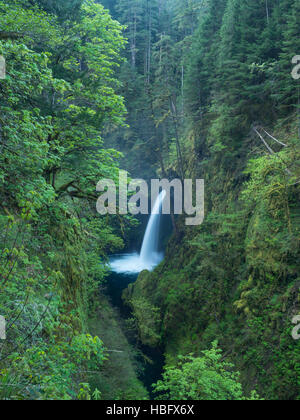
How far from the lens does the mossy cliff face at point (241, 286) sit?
7.18 meters

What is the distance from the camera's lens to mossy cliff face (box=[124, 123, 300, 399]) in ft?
23.5

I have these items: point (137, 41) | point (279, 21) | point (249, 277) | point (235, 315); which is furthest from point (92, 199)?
point (137, 41)

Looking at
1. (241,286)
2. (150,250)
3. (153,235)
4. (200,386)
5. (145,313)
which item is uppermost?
(153,235)

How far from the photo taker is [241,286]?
939 centimetres

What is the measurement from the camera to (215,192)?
1411 centimetres

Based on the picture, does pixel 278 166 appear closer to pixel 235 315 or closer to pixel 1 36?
pixel 235 315

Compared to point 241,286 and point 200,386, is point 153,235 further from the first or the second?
point 200,386

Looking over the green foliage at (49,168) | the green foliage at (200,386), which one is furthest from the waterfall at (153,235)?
the green foliage at (200,386)

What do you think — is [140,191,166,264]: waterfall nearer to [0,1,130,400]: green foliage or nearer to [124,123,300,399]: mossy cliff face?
[124,123,300,399]: mossy cliff face

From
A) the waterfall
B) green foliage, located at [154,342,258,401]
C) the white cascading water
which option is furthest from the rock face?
green foliage, located at [154,342,258,401]

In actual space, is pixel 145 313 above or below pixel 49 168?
below

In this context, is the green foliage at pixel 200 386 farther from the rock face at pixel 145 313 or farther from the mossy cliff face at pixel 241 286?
the rock face at pixel 145 313

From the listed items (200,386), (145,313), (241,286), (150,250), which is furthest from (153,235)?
(200,386)

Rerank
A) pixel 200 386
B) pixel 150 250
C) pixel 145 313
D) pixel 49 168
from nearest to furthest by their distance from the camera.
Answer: pixel 200 386, pixel 49 168, pixel 145 313, pixel 150 250
